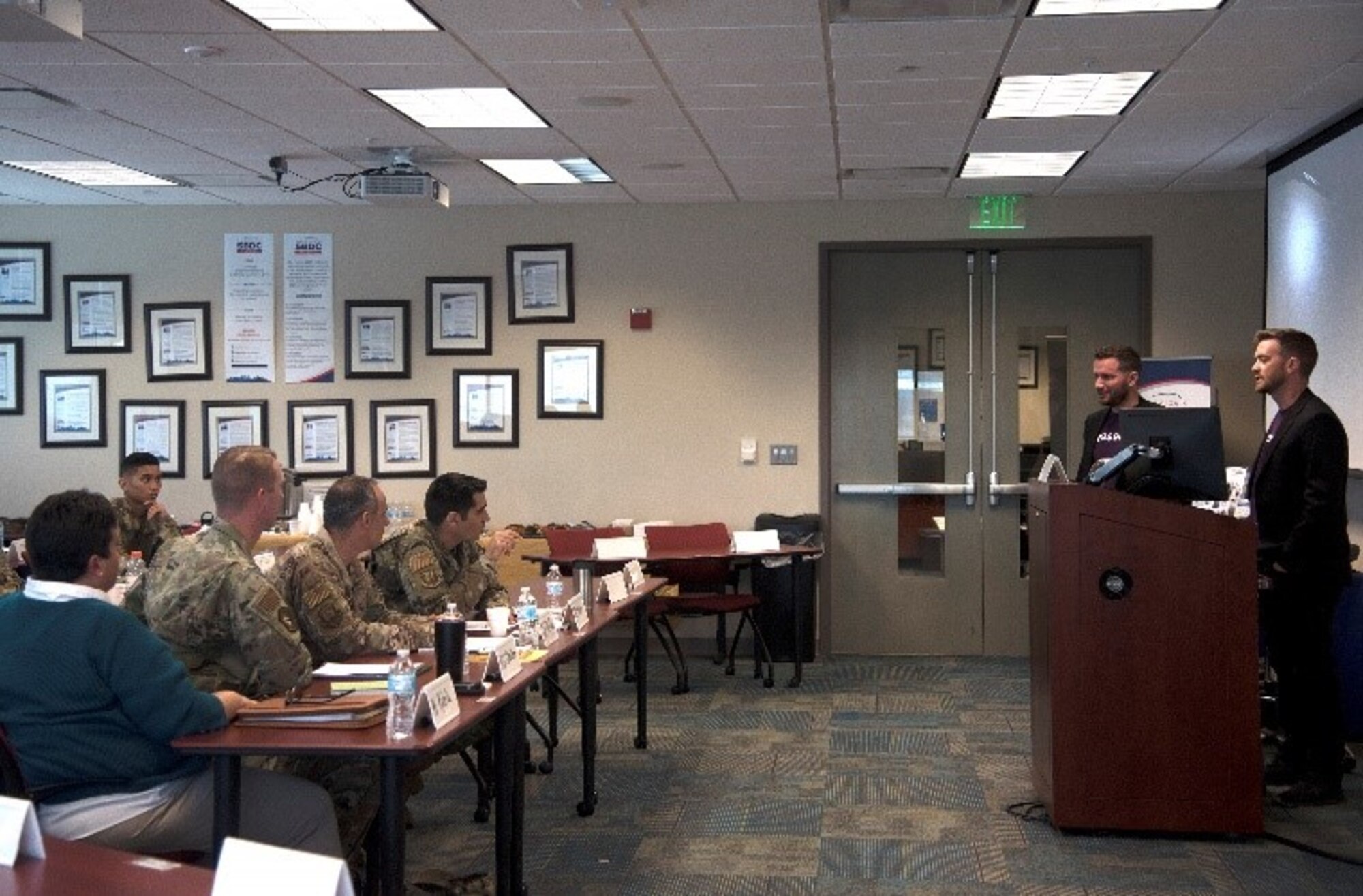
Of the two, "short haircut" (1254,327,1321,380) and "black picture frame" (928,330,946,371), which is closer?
"short haircut" (1254,327,1321,380)

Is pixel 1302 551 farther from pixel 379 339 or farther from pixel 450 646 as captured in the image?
pixel 379 339

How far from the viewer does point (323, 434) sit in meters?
9.53

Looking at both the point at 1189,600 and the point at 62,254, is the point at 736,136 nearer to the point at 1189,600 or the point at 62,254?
the point at 1189,600

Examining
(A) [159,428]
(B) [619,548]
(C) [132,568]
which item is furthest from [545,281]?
(C) [132,568]

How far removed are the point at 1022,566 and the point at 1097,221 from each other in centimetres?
218

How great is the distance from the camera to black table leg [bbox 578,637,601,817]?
5.48 m

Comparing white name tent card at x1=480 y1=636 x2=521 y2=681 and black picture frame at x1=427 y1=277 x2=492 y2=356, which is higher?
black picture frame at x1=427 y1=277 x2=492 y2=356

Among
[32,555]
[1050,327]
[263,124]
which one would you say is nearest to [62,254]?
[263,124]

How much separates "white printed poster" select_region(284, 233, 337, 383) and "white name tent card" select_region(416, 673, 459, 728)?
6341 millimetres

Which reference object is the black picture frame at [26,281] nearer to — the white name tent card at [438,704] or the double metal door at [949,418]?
the double metal door at [949,418]

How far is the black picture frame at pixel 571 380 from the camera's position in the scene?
941 centimetres

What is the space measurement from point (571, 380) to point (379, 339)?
1262 mm

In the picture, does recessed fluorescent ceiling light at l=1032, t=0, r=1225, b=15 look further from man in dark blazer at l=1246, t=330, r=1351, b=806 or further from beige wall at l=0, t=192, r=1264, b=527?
beige wall at l=0, t=192, r=1264, b=527

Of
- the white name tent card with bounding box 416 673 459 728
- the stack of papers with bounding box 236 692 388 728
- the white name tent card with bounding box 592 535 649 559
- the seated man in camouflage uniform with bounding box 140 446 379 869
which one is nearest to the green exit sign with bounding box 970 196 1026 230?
the white name tent card with bounding box 592 535 649 559
